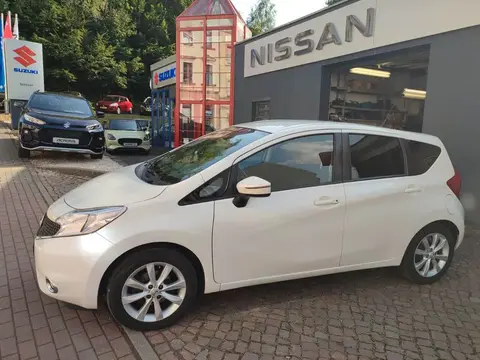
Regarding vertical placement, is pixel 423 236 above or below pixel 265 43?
below

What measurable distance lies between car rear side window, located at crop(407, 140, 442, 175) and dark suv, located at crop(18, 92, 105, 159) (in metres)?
8.04

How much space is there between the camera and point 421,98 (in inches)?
306

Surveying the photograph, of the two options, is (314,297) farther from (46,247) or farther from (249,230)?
(46,247)

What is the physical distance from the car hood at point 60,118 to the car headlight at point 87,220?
7.44m

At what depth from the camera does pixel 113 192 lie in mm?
3123

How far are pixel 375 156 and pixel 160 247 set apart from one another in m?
2.09

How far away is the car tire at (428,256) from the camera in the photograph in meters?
3.85

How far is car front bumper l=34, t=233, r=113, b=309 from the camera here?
276 cm

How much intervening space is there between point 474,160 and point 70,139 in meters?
8.40

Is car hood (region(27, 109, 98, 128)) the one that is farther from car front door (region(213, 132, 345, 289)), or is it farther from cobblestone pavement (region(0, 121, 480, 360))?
car front door (region(213, 132, 345, 289))

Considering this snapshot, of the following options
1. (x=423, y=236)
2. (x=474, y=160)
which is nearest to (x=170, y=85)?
(x=474, y=160)

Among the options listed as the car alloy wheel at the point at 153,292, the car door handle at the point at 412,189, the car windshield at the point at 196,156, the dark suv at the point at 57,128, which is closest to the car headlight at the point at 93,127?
the dark suv at the point at 57,128

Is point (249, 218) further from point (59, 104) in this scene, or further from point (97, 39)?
point (97, 39)

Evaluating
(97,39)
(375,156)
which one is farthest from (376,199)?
(97,39)
